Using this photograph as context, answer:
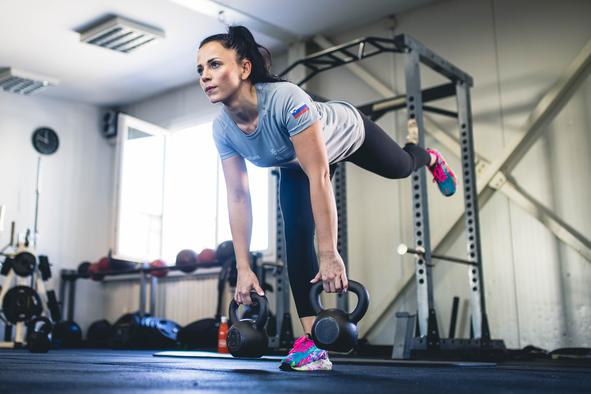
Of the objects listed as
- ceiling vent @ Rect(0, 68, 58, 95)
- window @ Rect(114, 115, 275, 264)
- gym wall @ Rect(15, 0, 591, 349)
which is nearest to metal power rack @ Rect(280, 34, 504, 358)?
gym wall @ Rect(15, 0, 591, 349)

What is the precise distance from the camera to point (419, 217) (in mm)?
3264

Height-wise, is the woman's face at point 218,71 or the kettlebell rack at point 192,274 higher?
the woman's face at point 218,71

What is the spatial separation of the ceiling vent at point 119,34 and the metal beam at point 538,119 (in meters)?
2.88

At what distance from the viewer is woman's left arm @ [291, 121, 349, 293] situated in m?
1.49

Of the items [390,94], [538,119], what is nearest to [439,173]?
[538,119]

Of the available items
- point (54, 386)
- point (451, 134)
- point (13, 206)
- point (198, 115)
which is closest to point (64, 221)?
point (13, 206)

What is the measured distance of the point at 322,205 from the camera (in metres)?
1.58

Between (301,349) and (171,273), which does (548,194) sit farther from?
(171,273)

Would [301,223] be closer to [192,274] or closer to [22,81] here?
[192,274]

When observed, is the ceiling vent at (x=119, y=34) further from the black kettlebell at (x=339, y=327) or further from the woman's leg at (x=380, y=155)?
the black kettlebell at (x=339, y=327)

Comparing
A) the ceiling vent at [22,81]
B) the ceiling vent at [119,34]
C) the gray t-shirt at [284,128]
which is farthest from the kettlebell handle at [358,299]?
the ceiling vent at [22,81]

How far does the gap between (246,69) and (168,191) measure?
14.8 ft

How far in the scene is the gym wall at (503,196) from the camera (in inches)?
144

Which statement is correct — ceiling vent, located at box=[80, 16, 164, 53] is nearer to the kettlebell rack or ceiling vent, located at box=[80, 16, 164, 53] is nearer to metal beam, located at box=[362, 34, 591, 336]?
the kettlebell rack
